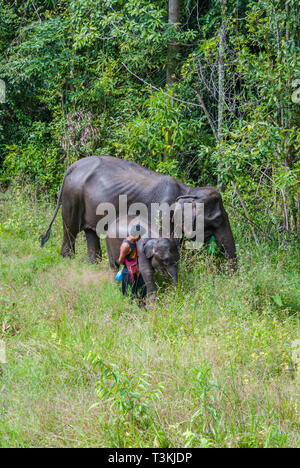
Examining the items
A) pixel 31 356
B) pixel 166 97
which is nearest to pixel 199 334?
pixel 31 356

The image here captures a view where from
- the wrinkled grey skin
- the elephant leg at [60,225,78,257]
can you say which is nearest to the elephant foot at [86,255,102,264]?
the wrinkled grey skin

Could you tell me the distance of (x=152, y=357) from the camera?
183 inches

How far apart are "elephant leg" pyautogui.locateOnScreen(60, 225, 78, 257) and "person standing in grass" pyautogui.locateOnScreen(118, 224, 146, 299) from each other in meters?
1.93

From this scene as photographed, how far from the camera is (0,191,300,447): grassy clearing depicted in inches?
146

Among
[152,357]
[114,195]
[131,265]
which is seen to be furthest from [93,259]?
[152,357]

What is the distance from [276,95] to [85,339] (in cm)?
418

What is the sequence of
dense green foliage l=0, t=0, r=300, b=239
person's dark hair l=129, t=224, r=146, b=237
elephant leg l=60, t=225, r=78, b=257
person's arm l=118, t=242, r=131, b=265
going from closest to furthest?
person's arm l=118, t=242, r=131, b=265, person's dark hair l=129, t=224, r=146, b=237, dense green foliage l=0, t=0, r=300, b=239, elephant leg l=60, t=225, r=78, b=257

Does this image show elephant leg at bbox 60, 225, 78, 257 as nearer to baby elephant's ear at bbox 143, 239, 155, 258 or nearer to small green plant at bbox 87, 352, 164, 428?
baby elephant's ear at bbox 143, 239, 155, 258

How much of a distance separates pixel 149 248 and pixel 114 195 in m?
1.61

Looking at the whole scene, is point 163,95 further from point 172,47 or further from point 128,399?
point 128,399
